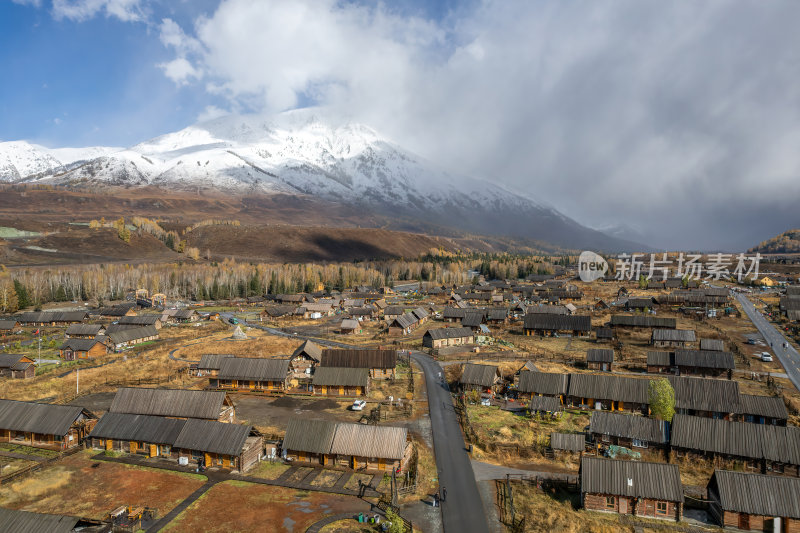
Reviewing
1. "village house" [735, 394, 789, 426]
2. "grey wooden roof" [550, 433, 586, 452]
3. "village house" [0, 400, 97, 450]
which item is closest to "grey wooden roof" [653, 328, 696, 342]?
"village house" [735, 394, 789, 426]

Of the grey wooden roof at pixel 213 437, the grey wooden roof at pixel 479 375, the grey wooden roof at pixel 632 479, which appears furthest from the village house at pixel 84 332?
the grey wooden roof at pixel 632 479

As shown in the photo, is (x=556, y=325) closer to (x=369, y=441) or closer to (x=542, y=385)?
(x=542, y=385)

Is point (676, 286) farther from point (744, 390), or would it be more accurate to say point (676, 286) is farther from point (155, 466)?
point (155, 466)

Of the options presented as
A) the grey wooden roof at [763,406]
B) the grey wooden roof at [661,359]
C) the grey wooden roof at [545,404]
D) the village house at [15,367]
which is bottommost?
the village house at [15,367]

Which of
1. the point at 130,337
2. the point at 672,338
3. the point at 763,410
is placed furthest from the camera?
the point at 130,337

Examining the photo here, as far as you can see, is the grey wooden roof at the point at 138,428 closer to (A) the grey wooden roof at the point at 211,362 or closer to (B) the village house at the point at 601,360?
(A) the grey wooden roof at the point at 211,362

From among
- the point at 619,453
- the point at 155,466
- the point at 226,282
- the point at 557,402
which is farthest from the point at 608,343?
the point at 226,282

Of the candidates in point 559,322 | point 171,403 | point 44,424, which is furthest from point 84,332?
point 559,322
